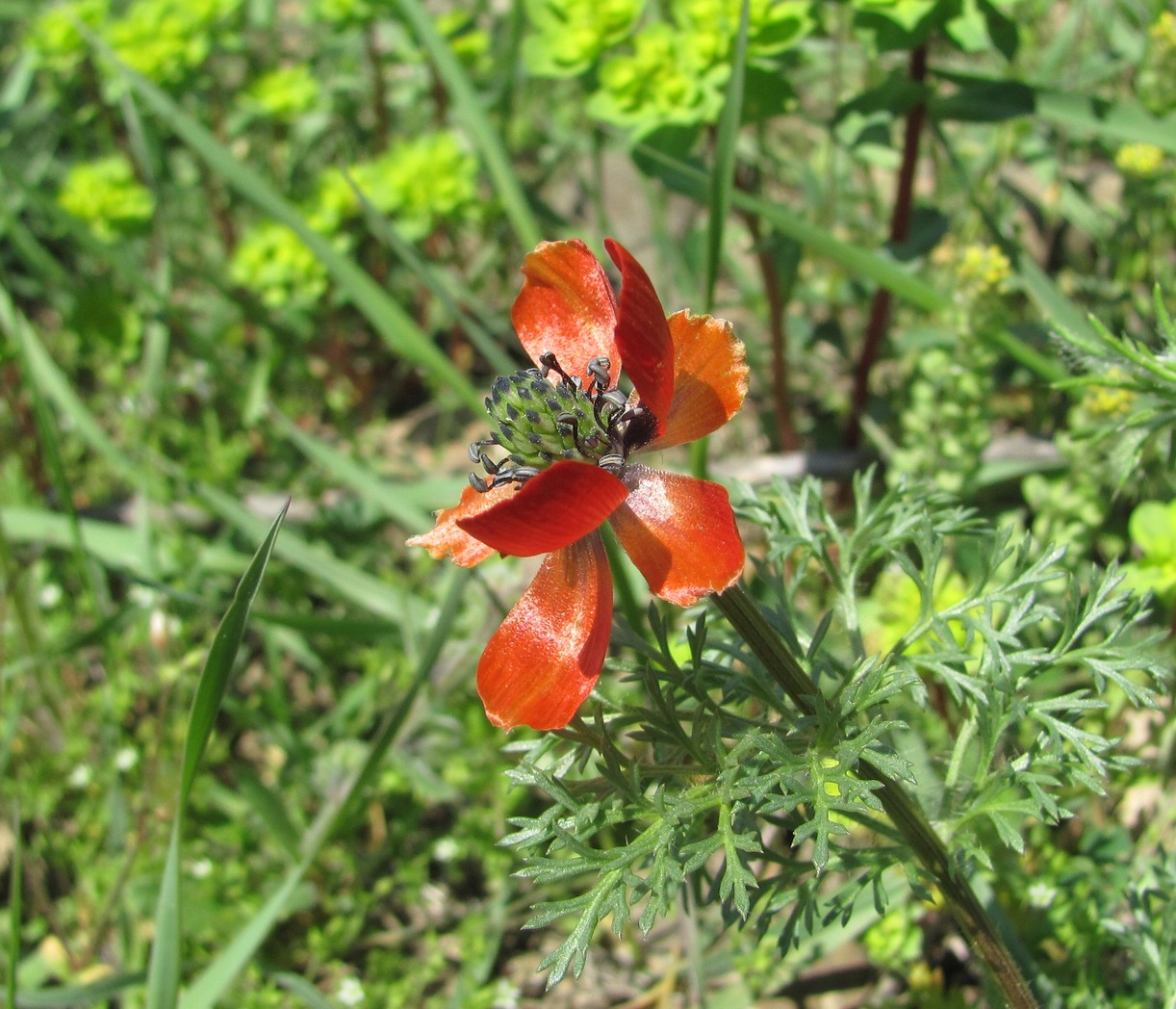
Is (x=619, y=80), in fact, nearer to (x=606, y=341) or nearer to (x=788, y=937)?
(x=606, y=341)

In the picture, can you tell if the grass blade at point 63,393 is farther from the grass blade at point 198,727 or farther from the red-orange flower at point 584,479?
the red-orange flower at point 584,479

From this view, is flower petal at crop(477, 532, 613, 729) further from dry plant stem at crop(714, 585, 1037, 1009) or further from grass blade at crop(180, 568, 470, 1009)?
grass blade at crop(180, 568, 470, 1009)

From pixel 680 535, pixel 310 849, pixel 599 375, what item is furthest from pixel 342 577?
pixel 680 535

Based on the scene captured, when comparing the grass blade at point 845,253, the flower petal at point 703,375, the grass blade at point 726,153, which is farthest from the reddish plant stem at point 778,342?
the flower petal at point 703,375

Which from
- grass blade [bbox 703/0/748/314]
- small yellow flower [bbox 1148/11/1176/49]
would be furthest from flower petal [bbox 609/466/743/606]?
small yellow flower [bbox 1148/11/1176/49]

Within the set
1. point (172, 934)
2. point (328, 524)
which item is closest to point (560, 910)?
point (172, 934)
